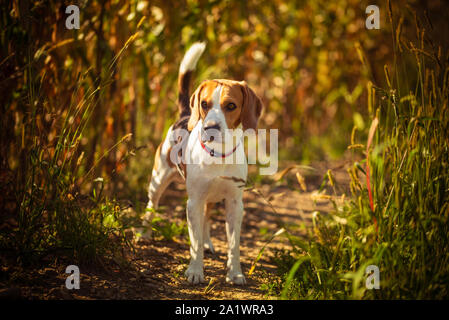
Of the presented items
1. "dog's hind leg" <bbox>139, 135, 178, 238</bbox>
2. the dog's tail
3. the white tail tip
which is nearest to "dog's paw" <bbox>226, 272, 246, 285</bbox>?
"dog's hind leg" <bbox>139, 135, 178, 238</bbox>

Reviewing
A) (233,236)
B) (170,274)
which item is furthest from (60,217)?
(233,236)

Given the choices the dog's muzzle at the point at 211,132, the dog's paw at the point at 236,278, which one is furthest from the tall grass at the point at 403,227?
the dog's muzzle at the point at 211,132

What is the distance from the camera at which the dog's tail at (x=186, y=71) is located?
3139mm

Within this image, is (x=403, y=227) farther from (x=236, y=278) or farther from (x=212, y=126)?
(x=212, y=126)

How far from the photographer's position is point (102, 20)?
3494 mm

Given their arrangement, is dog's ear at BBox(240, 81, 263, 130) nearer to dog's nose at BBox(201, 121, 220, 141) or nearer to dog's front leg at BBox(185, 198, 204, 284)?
dog's nose at BBox(201, 121, 220, 141)

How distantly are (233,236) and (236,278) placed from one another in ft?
0.88

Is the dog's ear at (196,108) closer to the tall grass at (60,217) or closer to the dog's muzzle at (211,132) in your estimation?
the dog's muzzle at (211,132)

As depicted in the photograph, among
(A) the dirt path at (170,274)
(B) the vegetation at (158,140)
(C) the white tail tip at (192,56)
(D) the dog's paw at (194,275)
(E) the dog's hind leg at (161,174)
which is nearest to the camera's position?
(B) the vegetation at (158,140)

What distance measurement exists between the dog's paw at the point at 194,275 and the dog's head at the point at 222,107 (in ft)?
2.78
